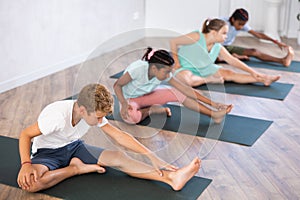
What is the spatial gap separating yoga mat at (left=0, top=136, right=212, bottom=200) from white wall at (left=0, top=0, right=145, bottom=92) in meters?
1.52

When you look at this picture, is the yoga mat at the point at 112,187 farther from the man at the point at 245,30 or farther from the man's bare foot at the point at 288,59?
the man's bare foot at the point at 288,59

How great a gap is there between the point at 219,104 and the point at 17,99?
1.52m

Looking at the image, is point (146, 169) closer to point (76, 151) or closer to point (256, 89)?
point (76, 151)

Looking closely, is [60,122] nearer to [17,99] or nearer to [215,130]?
[215,130]

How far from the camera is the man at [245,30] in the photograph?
441cm

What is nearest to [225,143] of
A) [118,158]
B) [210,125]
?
[210,125]

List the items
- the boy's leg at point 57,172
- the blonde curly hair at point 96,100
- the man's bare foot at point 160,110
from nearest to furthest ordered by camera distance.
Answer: the blonde curly hair at point 96,100
the boy's leg at point 57,172
the man's bare foot at point 160,110

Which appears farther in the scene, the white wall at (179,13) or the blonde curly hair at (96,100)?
the white wall at (179,13)

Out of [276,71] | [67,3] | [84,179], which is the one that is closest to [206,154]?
[84,179]

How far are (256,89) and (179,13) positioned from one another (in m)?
2.10

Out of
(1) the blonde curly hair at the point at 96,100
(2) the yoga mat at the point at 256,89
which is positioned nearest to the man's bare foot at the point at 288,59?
(2) the yoga mat at the point at 256,89

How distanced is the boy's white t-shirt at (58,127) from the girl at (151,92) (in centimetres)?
64

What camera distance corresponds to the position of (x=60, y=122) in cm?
231

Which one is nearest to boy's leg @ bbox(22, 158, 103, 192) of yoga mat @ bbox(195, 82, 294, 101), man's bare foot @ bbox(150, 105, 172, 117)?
man's bare foot @ bbox(150, 105, 172, 117)
